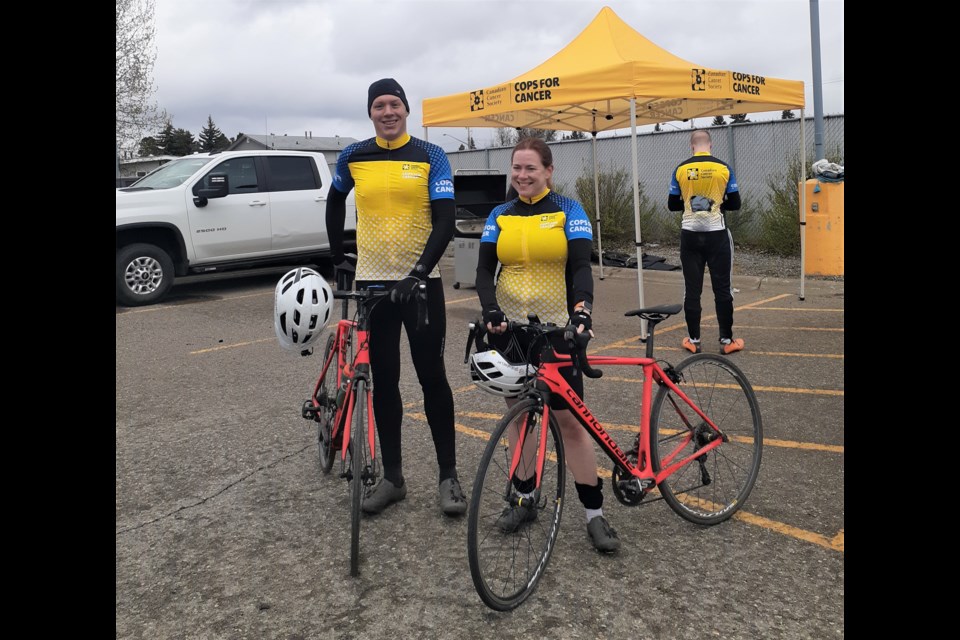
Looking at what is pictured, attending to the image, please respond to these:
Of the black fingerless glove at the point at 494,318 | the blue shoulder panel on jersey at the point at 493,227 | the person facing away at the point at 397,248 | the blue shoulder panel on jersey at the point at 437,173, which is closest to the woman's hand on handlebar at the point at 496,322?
the black fingerless glove at the point at 494,318

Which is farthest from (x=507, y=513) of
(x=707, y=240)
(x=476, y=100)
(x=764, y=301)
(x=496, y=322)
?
(x=764, y=301)

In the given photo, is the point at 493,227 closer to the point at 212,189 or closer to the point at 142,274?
the point at 212,189

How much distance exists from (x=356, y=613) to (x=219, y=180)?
8610mm

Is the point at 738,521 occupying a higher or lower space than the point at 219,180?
lower

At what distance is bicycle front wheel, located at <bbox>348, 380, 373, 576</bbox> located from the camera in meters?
3.16

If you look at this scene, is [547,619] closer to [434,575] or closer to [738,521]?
[434,575]

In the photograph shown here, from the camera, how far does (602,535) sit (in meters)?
3.29

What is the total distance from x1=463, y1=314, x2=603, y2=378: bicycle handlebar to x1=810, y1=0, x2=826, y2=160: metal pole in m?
10.8

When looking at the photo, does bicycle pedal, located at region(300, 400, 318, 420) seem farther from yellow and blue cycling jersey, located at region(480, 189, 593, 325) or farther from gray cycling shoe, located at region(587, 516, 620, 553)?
gray cycling shoe, located at region(587, 516, 620, 553)

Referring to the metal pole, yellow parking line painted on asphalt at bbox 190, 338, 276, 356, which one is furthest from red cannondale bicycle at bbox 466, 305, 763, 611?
the metal pole

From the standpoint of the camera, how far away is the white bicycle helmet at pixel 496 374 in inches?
118
